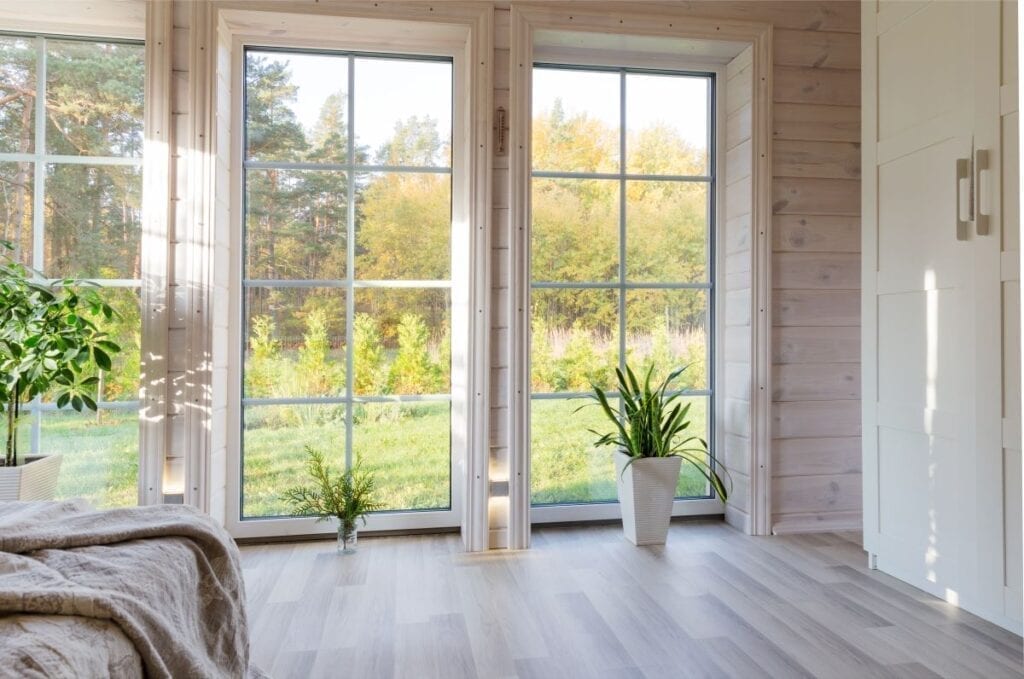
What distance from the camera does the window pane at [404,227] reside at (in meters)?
2.81

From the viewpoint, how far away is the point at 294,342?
109 inches

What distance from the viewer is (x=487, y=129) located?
2621 millimetres

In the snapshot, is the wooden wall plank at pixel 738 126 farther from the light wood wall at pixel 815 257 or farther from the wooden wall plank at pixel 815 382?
the wooden wall plank at pixel 815 382

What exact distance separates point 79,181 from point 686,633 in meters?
2.81

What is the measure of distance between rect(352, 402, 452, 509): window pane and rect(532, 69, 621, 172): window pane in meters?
1.25

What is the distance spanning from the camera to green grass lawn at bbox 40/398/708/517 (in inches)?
103

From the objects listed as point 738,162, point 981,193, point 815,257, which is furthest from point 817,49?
point 981,193

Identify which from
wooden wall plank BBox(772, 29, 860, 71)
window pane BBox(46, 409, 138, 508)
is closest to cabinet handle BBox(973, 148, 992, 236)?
wooden wall plank BBox(772, 29, 860, 71)

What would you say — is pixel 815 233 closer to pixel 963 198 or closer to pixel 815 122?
pixel 815 122

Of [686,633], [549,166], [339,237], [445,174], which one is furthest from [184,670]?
[549,166]

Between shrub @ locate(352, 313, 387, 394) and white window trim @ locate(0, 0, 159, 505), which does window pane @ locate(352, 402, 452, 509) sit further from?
white window trim @ locate(0, 0, 159, 505)

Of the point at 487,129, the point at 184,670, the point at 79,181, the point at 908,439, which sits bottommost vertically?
the point at 184,670

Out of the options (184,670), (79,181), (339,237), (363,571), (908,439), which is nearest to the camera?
(184,670)

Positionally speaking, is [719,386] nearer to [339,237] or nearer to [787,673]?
[787,673]
